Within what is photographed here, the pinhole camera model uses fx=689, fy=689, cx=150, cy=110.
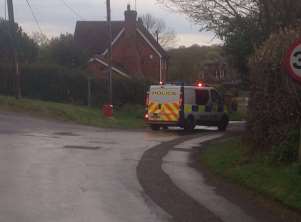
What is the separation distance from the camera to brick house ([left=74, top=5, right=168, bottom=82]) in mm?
57719

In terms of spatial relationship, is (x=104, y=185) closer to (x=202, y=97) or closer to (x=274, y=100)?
(x=274, y=100)

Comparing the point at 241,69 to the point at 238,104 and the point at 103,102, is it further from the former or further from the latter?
the point at 238,104

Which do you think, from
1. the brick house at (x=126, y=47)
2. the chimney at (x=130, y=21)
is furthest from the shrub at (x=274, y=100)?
the chimney at (x=130, y=21)

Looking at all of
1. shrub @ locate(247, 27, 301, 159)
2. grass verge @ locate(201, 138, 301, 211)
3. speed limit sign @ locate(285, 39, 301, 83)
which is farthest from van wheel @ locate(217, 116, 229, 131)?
speed limit sign @ locate(285, 39, 301, 83)

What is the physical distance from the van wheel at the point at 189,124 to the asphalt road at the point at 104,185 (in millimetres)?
9056

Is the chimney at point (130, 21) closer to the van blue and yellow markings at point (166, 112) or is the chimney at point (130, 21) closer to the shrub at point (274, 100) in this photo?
the van blue and yellow markings at point (166, 112)

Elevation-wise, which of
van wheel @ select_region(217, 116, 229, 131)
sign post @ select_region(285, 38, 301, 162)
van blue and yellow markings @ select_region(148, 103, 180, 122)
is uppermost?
sign post @ select_region(285, 38, 301, 162)

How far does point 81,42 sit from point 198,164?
155 feet

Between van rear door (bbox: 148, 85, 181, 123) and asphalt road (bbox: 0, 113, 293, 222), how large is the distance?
28.7 ft

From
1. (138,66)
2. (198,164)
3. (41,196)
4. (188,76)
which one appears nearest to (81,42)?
(138,66)

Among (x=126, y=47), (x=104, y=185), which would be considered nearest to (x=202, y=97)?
(x=104, y=185)

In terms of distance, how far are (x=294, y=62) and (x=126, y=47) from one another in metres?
49.4

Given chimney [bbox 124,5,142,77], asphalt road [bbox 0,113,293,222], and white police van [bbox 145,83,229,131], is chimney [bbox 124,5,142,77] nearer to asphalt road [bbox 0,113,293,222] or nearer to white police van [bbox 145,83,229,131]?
white police van [bbox 145,83,229,131]

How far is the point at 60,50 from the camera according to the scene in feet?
173
